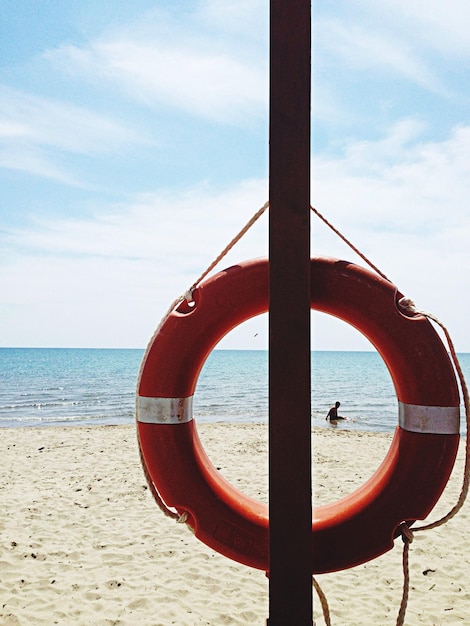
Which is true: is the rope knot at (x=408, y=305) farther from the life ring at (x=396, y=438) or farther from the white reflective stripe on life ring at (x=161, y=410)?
the white reflective stripe on life ring at (x=161, y=410)

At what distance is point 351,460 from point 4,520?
448 centimetres

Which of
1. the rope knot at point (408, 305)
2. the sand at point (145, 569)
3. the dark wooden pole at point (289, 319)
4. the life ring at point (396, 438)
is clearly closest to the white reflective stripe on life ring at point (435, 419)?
the life ring at point (396, 438)

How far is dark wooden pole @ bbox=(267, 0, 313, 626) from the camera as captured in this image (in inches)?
56.6

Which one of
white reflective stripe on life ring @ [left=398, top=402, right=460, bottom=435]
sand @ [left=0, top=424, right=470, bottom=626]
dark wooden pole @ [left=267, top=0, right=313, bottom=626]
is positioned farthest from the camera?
sand @ [left=0, top=424, right=470, bottom=626]

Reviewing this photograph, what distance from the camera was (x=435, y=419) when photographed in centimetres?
190

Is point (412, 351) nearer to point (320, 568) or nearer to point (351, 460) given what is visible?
point (320, 568)

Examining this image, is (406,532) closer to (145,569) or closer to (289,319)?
(289,319)

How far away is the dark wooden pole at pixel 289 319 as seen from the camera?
1437mm

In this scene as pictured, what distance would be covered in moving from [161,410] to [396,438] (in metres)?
0.85

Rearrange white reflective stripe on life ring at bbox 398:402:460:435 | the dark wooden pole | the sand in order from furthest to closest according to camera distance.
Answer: the sand < white reflective stripe on life ring at bbox 398:402:460:435 < the dark wooden pole

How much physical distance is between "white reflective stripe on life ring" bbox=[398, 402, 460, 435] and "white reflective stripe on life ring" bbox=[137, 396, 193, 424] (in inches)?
31.7

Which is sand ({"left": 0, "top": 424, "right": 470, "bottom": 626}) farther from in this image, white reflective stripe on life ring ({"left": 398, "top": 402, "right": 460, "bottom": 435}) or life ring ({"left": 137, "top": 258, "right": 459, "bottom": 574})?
white reflective stripe on life ring ({"left": 398, "top": 402, "right": 460, "bottom": 435})

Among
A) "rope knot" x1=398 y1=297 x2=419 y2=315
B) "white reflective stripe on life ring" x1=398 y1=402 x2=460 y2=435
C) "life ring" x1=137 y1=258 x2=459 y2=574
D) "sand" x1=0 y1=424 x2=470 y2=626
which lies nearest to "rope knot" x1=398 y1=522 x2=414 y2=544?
"life ring" x1=137 y1=258 x2=459 y2=574

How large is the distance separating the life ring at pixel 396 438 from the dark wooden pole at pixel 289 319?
407mm
